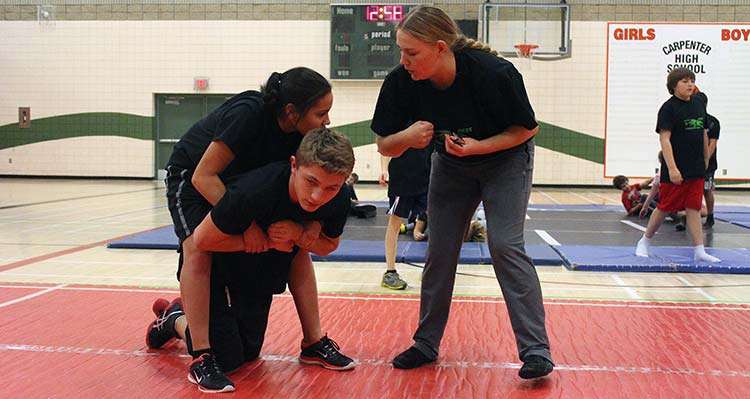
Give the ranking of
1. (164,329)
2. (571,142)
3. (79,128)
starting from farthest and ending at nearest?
(79,128)
(571,142)
(164,329)

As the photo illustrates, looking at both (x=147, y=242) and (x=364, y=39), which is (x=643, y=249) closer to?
(x=147, y=242)

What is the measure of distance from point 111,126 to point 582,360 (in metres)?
15.7

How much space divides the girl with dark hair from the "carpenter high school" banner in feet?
45.3

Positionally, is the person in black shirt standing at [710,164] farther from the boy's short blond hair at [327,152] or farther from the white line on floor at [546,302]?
the boy's short blond hair at [327,152]

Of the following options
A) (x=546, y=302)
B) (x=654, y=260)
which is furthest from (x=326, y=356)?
(x=654, y=260)

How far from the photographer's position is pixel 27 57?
1661 cm

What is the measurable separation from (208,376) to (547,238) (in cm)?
488

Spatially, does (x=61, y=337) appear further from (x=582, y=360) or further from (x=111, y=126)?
(x=111, y=126)

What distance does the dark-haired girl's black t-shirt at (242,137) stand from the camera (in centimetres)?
250

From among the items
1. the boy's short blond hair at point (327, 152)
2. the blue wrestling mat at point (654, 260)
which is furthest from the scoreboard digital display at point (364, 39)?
the boy's short blond hair at point (327, 152)

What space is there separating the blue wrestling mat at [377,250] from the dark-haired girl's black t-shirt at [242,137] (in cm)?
279

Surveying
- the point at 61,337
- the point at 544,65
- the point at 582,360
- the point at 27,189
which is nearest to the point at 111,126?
the point at 27,189

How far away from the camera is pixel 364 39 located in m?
14.9

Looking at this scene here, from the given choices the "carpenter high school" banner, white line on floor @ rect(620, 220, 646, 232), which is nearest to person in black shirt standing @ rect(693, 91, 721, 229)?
white line on floor @ rect(620, 220, 646, 232)
